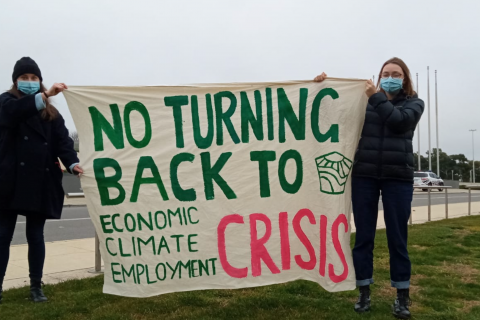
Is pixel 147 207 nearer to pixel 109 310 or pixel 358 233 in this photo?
pixel 109 310

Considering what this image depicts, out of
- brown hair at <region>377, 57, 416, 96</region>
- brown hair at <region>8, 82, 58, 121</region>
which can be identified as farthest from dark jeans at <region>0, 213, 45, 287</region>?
brown hair at <region>377, 57, 416, 96</region>

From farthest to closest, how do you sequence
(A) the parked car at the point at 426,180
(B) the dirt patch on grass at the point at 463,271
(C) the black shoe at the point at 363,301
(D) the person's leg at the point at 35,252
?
(A) the parked car at the point at 426,180 < (B) the dirt patch on grass at the point at 463,271 < (D) the person's leg at the point at 35,252 < (C) the black shoe at the point at 363,301

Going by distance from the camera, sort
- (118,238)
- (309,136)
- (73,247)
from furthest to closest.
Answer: (73,247), (309,136), (118,238)

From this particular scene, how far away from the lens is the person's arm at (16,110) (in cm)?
332

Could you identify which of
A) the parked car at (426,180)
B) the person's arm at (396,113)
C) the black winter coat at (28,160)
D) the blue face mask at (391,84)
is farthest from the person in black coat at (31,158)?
the parked car at (426,180)

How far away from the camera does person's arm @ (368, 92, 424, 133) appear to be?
124 inches

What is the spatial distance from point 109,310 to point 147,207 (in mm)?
868

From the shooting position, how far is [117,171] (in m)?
3.32

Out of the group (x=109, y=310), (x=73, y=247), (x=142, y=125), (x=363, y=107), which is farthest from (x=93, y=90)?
(x=73, y=247)

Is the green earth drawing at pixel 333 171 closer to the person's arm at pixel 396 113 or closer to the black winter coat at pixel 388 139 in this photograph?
the black winter coat at pixel 388 139

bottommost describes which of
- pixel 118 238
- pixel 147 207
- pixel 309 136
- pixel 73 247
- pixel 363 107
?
pixel 73 247

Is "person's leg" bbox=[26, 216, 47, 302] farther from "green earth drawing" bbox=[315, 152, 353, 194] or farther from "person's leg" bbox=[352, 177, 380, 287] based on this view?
"person's leg" bbox=[352, 177, 380, 287]

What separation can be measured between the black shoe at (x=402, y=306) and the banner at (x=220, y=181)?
36 cm

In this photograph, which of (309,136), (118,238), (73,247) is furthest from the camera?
(73,247)
